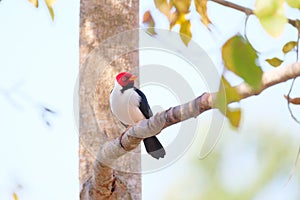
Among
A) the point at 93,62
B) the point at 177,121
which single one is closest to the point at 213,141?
the point at 177,121

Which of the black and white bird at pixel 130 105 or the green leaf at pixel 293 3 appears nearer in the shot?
the green leaf at pixel 293 3

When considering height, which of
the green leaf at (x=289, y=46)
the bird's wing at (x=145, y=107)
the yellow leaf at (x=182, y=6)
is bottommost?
the bird's wing at (x=145, y=107)

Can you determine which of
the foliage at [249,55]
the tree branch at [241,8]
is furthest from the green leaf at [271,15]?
the tree branch at [241,8]

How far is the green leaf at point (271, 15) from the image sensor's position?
916 mm

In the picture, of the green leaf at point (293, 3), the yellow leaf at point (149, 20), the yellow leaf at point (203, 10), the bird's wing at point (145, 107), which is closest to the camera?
the green leaf at point (293, 3)

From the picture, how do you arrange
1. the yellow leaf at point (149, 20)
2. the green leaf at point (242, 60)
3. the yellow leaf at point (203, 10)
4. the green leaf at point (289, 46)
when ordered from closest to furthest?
the green leaf at point (242, 60)
the green leaf at point (289, 46)
the yellow leaf at point (203, 10)
the yellow leaf at point (149, 20)

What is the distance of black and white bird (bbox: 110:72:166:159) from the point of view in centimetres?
150

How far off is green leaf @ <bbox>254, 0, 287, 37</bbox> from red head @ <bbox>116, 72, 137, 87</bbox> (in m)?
0.61

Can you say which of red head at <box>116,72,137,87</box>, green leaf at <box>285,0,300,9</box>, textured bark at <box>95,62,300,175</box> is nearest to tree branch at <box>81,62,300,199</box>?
textured bark at <box>95,62,300,175</box>

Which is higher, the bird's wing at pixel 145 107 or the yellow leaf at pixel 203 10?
the yellow leaf at pixel 203 10

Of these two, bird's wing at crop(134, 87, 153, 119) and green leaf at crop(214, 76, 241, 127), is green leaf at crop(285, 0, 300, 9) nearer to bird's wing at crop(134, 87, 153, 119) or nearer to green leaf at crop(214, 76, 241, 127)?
green leaf at crop(214, 76, 241, 127)

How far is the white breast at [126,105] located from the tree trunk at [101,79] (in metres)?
0.02

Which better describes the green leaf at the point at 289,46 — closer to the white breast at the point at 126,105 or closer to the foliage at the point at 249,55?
the foliage at the point at 249,55

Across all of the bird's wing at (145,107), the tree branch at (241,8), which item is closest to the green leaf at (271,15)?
the tree branch at (241,8)
